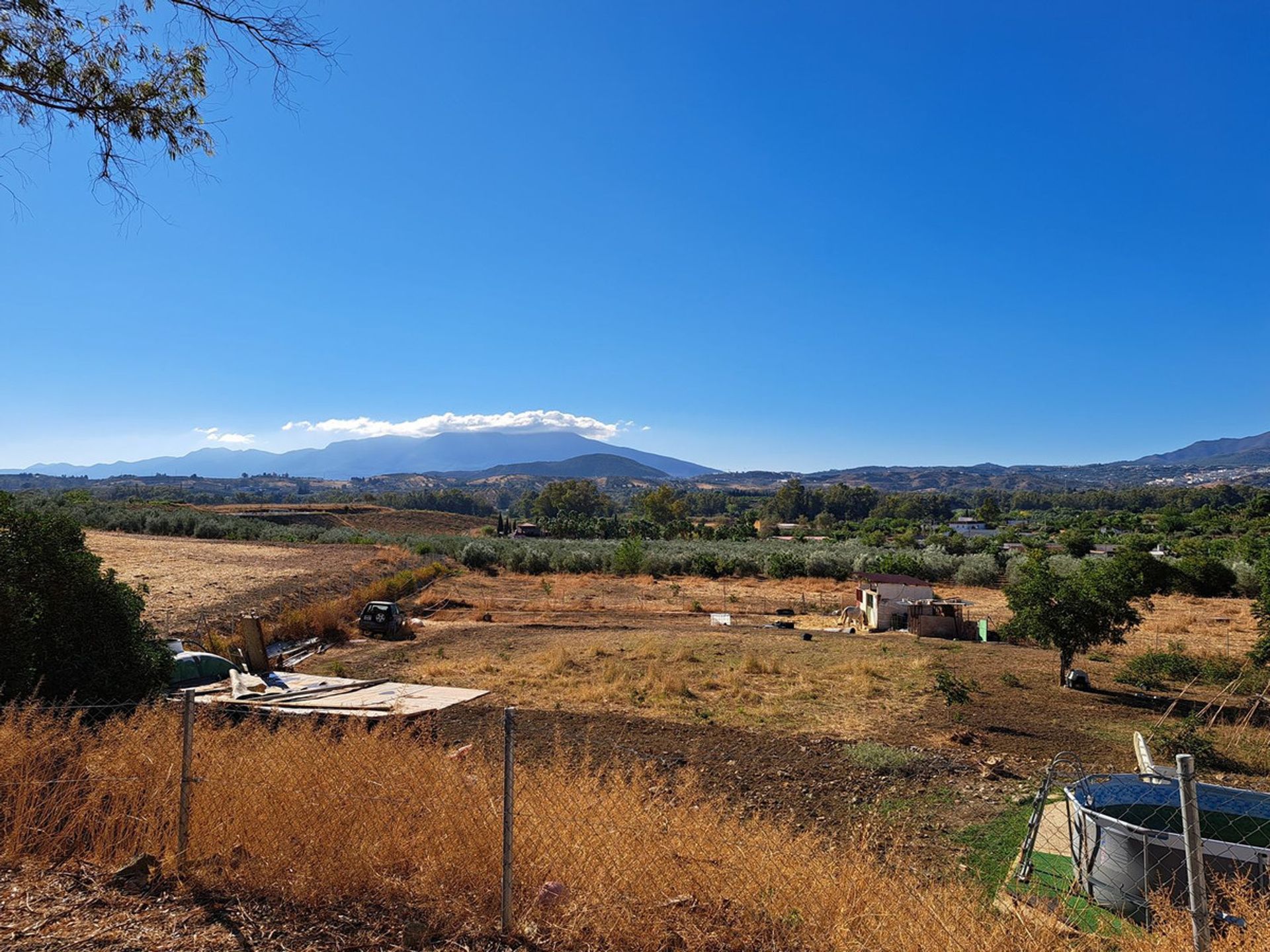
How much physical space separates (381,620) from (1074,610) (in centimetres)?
1863

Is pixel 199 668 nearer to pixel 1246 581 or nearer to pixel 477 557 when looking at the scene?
pixel 477 557

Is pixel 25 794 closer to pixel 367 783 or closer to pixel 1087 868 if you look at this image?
pixel 367 783

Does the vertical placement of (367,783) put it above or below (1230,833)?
above

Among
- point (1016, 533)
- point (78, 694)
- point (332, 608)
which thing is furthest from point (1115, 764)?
point (1016, 533)

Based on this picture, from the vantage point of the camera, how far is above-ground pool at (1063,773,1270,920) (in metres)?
5.51

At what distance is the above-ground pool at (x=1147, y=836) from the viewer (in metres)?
5.51

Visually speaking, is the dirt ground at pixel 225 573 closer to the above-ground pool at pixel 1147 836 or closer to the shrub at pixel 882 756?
the shrub at pixel 882 756

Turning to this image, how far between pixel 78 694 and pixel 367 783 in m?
4.86

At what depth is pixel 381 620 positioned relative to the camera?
2189cm

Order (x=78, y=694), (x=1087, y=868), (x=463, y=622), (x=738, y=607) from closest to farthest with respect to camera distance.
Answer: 1. (x=1087, y=868)
2. (x=78, y=694)
3. (x=463, y=622)
4. (x=738, y=607)

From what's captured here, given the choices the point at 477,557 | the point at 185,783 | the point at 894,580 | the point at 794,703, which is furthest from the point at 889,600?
the point at 477,557

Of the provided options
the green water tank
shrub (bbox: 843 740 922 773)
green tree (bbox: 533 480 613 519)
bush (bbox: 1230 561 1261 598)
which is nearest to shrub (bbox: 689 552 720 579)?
bush (bbox: 1230 561 1261 598)

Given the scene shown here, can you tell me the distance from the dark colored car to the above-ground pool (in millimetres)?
19111

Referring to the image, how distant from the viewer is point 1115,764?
10492mm
